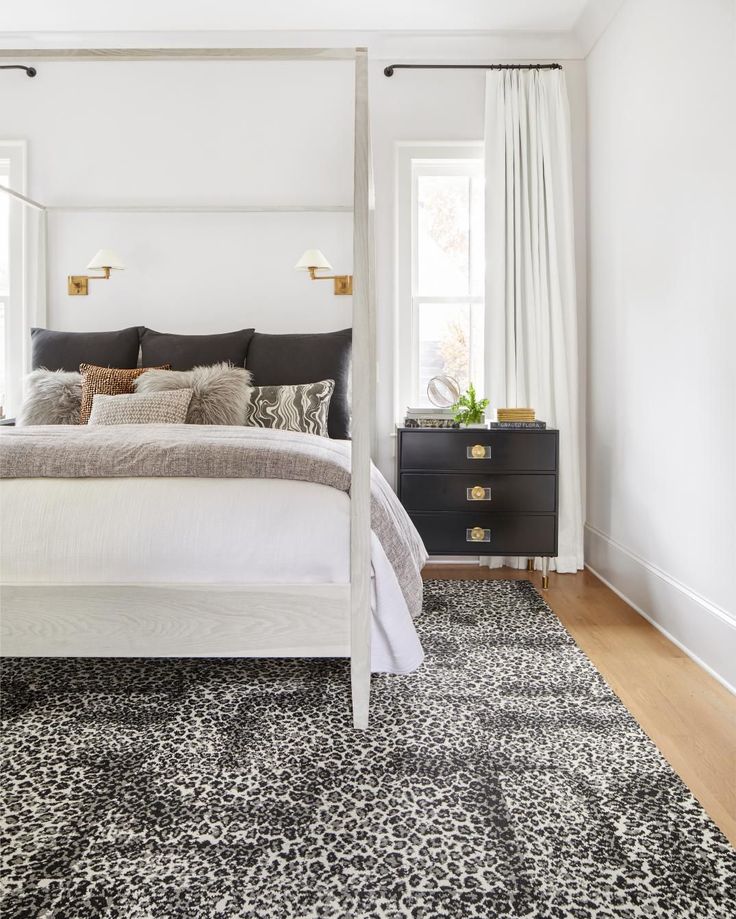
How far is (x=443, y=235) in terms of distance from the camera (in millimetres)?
3676

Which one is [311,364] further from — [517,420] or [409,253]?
[517,420]

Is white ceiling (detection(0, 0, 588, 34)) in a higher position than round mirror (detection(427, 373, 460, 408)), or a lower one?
higher

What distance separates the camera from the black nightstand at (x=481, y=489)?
3.09m

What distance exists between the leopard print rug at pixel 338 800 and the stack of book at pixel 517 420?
121 cm

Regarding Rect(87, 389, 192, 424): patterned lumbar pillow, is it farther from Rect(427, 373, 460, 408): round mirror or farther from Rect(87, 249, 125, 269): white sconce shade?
Rect(427, 373, 460, 408): round mirror

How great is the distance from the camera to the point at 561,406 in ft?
11.2

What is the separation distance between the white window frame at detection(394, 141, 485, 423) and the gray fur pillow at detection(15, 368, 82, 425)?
1545mm

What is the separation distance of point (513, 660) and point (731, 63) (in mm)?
1906

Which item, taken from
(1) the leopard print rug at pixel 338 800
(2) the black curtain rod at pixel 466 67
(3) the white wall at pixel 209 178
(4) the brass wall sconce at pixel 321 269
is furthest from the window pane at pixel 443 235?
(1) the leopard print rug at pixel 338 800

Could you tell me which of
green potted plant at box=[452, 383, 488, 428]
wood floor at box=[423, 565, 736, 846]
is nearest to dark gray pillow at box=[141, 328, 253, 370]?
green potted plant at box=[452, 383, 488, 428]

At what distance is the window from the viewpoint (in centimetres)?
364

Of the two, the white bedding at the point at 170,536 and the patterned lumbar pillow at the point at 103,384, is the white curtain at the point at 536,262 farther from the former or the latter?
the white bedding at the point at 170,536

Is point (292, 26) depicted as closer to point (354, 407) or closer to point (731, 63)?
point (731, 63)

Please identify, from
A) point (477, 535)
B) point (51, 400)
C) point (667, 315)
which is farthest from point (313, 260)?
point (667, 315)
